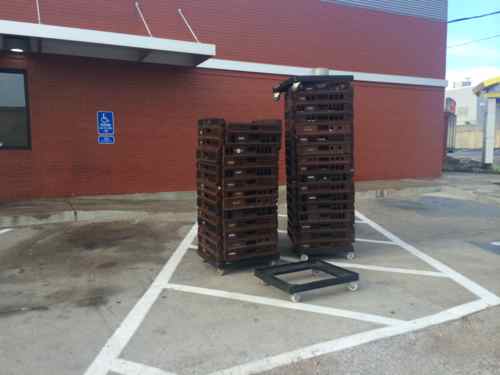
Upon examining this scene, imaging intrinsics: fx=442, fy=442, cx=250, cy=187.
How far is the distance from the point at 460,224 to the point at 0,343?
856cm

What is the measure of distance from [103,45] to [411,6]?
10.9 meters

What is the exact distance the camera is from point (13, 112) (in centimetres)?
1041

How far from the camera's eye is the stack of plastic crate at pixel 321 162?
21.4ft

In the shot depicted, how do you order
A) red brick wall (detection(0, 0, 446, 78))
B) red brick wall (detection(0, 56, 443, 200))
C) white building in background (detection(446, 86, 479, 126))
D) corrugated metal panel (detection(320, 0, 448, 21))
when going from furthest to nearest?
white building in background (detection(446, 86, 479, 126)) < corrugated metal panel (detection(320, 0, 448, 21)) < red brick wall (detection(0, 0, 446, 78)) < red brick wall (detection(0, 56, 443, 200))

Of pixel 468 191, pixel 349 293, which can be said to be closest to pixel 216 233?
pixel 349 293

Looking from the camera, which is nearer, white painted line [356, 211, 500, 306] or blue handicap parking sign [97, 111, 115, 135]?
white painted line [356, 211, 500, 306]

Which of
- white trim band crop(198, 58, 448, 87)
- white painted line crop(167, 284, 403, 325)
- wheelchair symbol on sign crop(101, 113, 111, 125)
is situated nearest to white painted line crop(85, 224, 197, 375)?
white painted line crop(167, 284, 403, 325)

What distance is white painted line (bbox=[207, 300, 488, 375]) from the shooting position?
11.6 feet

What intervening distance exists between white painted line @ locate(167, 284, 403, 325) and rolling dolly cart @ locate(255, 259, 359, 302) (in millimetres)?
146

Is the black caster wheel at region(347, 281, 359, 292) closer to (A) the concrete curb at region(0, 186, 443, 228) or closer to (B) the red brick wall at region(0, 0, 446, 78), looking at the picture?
(A) the concrete curb at region(0, 186, 443, 228)

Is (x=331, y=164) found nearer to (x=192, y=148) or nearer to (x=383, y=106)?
(x=192, y=148)

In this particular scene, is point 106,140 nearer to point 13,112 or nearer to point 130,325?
point 13,112

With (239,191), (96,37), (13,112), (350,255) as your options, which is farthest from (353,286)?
(13,112)

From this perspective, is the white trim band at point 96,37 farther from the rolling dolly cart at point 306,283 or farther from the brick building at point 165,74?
the rolling dolly cart at point 306,283
